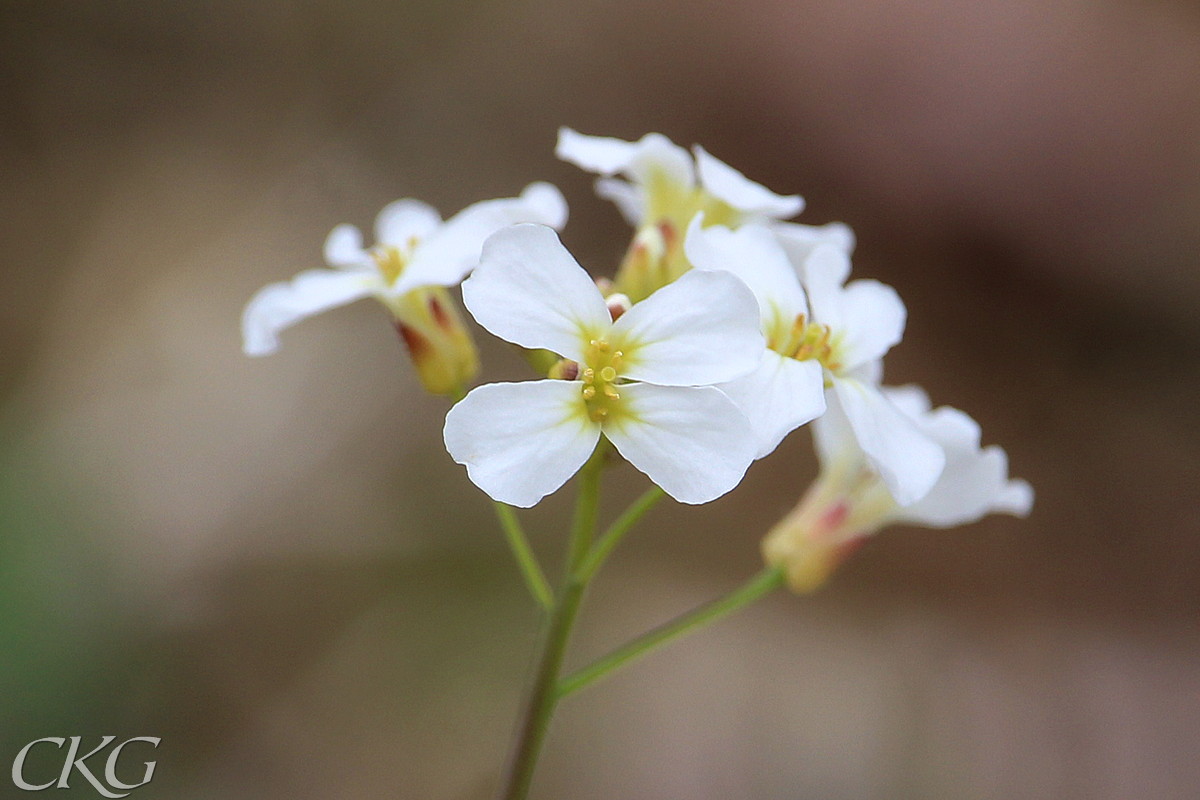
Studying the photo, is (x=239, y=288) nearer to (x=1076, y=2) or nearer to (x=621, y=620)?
(x=621, y=620)

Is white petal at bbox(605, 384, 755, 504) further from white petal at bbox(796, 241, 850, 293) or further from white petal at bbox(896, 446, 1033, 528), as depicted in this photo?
white petal at bbox(896, 446, 1033, 528)

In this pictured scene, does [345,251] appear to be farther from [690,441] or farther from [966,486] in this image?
[966,486]

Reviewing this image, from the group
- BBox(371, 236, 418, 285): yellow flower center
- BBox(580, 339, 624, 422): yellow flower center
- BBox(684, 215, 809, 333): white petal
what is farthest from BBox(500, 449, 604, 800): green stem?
BBox(371, 236, 418, 285): yellow flower center

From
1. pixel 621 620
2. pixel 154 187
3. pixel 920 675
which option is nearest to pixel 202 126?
pixel 154 187

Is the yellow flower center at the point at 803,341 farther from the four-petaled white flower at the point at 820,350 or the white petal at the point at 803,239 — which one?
the white petal at the point at 803,239

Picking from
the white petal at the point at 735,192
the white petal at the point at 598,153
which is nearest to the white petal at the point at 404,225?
the white petal at the point at 598,153

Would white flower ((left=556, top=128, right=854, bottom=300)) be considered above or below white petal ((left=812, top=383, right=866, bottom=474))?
above

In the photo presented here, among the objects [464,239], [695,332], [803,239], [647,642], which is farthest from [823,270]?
[647,642]
